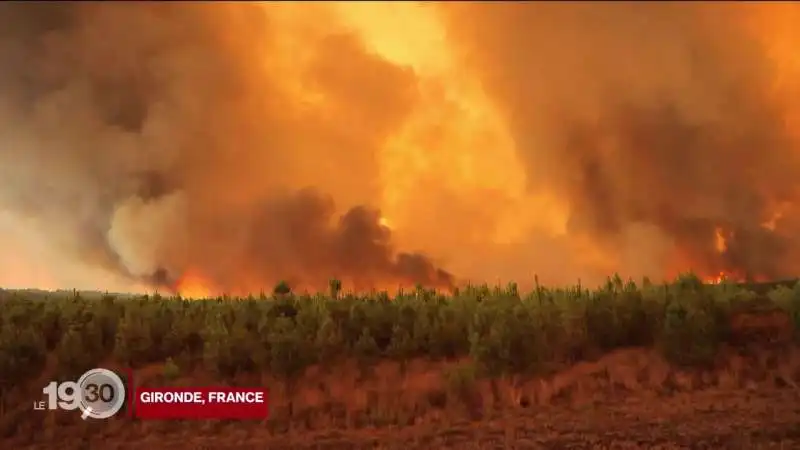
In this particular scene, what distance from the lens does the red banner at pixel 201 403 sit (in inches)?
243

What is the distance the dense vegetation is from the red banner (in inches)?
14.9

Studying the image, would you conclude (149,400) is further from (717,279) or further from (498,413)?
(717,279)

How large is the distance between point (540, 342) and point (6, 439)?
18.1 feet

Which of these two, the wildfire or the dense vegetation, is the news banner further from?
the wildfire

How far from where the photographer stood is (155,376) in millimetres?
6836

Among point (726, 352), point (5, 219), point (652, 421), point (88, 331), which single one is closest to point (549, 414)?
point (652, 421)

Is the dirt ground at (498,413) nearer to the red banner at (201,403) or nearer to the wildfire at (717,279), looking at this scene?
the red banner at (201,403)

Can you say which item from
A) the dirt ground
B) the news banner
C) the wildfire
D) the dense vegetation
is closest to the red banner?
the news banner

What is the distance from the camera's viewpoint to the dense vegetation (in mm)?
6633

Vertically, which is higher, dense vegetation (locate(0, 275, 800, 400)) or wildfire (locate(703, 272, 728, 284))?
wildfire (locate(703, 272, 728, 284))

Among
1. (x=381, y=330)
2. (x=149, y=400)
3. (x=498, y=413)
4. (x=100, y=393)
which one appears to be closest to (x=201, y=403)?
(x=149, y=400)

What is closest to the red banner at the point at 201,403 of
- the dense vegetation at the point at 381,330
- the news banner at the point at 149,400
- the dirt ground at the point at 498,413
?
the news banner at the point at 149,400

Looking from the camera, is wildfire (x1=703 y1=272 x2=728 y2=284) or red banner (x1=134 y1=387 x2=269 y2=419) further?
wildfire (x1=703 y1=272 x2=728 y2=284)

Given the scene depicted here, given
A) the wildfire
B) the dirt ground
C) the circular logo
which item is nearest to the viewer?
the dirt ground
